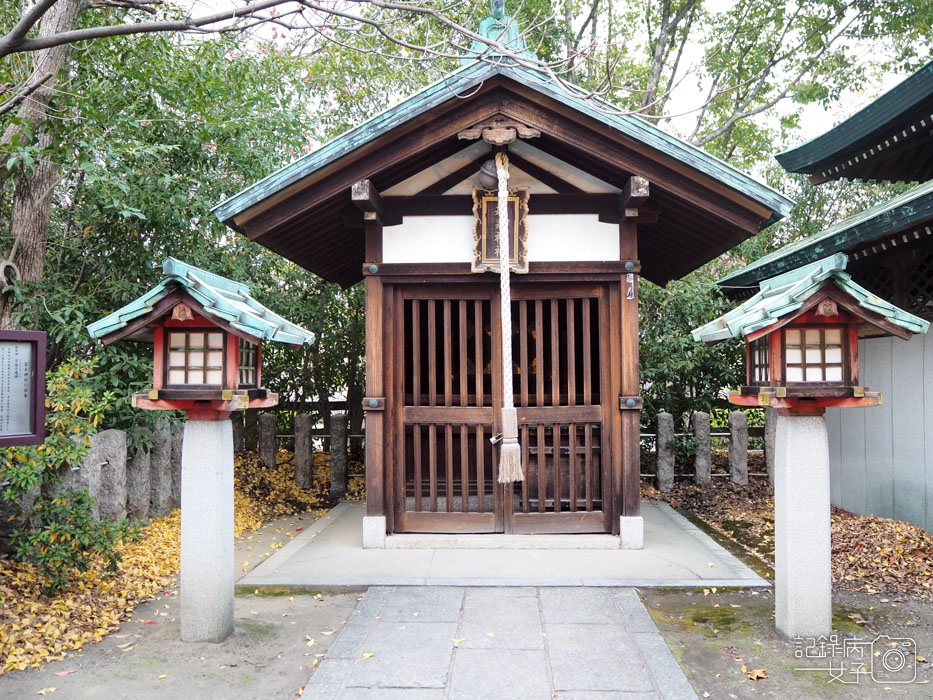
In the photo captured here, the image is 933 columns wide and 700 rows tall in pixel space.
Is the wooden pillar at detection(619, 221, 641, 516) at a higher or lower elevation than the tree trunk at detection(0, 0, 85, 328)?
lower

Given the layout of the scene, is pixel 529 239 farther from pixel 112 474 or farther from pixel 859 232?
pixel 112 474

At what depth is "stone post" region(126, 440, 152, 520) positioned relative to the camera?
6.99m

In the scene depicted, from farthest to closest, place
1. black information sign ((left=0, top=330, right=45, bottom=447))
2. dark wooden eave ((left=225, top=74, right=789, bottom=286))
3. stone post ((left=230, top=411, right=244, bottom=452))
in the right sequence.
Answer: stone post ((left=230, top=411, right=244, bottom=452))
dark wooden eave ((left=225, top=74, right=789, bottom=286))
black information sign ((left=0, top=330, right=45, bottom=447))

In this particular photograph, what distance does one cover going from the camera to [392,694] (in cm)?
358

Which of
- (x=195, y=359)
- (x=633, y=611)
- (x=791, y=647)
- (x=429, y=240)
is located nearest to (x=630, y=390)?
(x=633, y=611)

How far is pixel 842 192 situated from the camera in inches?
560

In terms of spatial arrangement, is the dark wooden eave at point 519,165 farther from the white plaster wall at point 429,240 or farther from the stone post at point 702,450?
the stone post at point 702,450

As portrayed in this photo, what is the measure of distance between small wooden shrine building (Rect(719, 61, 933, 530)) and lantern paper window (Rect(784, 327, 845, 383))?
7.37 feet

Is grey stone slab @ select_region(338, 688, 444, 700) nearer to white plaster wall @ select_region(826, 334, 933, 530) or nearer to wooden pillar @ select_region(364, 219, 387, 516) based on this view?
wooden pillar @ select_region(364, 219, 387, 516)

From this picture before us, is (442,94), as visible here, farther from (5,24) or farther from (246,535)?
(246,535)

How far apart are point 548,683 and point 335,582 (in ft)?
7.41

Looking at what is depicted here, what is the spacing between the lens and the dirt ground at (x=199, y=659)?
145 inches

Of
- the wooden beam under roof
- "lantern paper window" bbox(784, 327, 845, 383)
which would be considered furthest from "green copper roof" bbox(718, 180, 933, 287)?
the wooden beam under roof

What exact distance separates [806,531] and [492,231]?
3.60 m
